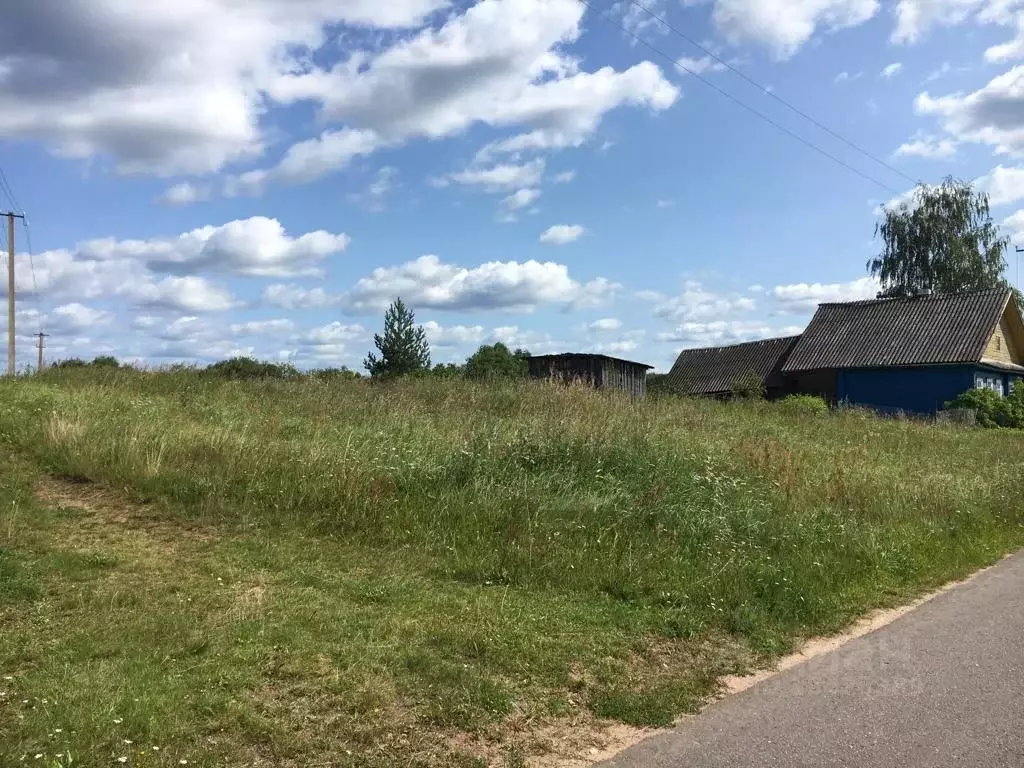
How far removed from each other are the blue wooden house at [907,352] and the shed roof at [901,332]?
4 centimetres

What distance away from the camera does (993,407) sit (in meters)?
29.3

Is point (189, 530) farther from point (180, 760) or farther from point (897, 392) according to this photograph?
point (897, 392)

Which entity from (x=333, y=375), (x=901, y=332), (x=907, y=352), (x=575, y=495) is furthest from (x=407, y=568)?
(x=901, y=332)

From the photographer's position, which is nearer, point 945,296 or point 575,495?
point 575,495

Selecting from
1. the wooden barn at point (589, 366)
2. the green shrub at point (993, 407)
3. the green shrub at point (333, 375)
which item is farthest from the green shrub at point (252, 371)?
the green shrub at point (993, 407)

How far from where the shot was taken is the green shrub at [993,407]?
28.7 metres

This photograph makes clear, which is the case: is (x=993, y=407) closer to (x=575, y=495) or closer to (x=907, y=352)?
(x=907, y=352)

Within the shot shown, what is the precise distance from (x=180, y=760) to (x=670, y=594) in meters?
3.89

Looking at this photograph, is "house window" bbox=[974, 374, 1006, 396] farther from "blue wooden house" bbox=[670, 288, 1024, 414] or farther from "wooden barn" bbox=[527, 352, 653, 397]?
"wooden barn" bbox=[527, 352, 653, 397]

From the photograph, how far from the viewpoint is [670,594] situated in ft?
20.4

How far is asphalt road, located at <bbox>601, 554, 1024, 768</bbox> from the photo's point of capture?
385 cm

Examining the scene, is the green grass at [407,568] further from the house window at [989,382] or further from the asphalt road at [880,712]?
the house window at [989,382]

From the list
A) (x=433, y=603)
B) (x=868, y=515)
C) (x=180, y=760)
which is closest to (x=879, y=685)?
(x=433, y=603)

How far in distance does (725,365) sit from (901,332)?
10410mm
